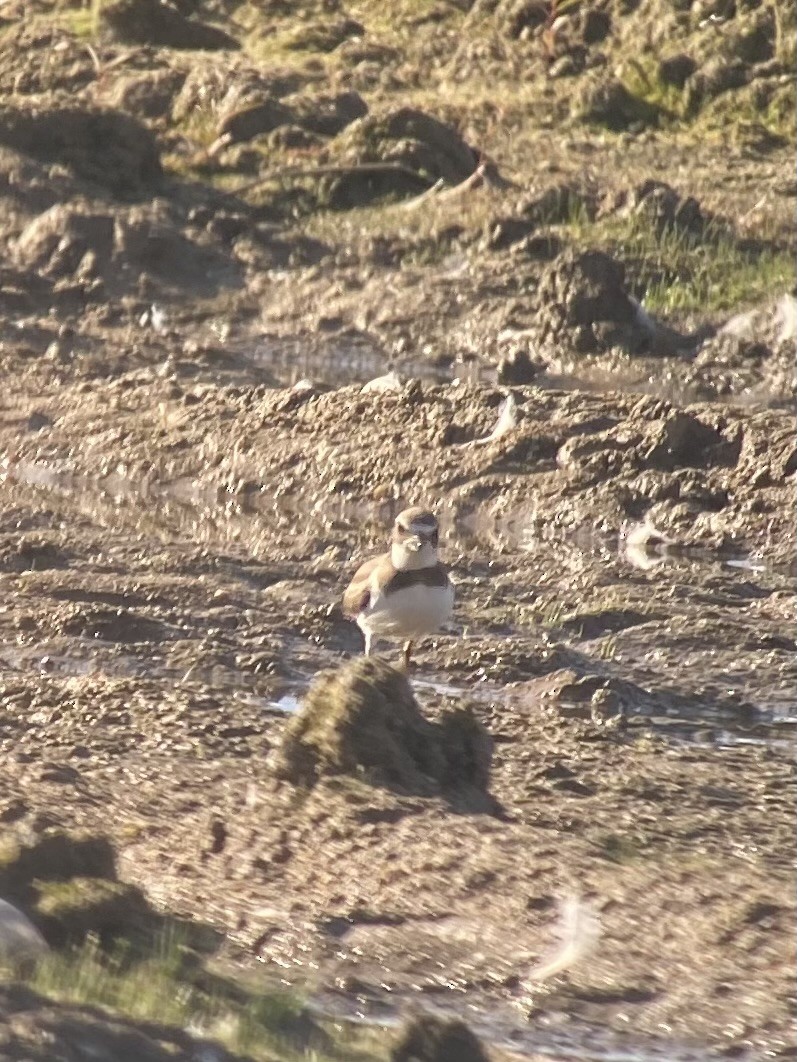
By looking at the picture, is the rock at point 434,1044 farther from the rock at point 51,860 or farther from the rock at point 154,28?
the rock at point 154,28

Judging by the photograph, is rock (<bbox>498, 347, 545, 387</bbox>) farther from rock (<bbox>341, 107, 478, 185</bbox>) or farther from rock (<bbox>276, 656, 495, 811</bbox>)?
rock (<bbox>276, 656, 495, 811</bbox>)

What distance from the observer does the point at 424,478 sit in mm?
10336

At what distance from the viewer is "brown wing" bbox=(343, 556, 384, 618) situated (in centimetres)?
765

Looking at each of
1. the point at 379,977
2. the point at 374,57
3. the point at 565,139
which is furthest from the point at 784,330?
the point at 379,977

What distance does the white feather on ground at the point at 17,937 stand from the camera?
4270 mm

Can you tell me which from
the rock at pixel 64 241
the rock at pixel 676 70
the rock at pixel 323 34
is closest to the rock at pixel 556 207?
the rock at pixel 64 241

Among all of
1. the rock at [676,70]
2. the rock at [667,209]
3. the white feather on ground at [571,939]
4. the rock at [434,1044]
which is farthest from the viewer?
the rock at [676,70]

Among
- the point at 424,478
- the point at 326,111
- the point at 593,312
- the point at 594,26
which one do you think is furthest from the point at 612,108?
the point at 424,478

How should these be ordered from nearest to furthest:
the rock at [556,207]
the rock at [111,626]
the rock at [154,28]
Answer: the rock at [111,626], the rock at [556,207], the rock at [154,28]

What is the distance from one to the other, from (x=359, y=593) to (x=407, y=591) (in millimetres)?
411

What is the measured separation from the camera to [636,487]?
9898 mm

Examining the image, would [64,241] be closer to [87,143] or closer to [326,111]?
[87,143]

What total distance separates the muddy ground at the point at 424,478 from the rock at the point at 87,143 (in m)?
0.03

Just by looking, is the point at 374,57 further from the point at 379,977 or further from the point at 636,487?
the point at 379,977
